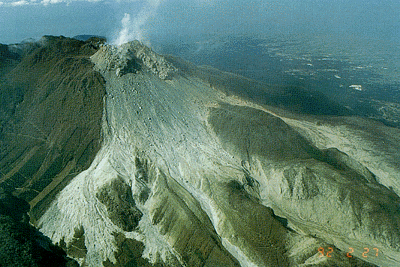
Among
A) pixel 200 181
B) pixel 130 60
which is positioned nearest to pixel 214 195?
pixel 200 181

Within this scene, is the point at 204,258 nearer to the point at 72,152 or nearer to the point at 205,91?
the point at 72,152

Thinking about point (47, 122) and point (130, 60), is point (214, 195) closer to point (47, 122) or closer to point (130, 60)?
point (130, 60)

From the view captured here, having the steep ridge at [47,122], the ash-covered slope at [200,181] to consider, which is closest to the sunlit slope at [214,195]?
the ash-covered slope at [200,181]

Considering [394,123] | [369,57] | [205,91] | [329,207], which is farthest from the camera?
[369,57]

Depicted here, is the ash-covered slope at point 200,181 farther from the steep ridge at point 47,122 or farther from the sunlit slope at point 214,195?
the steep ridge at point 47,122

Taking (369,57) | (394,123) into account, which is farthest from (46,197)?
(369,57)
